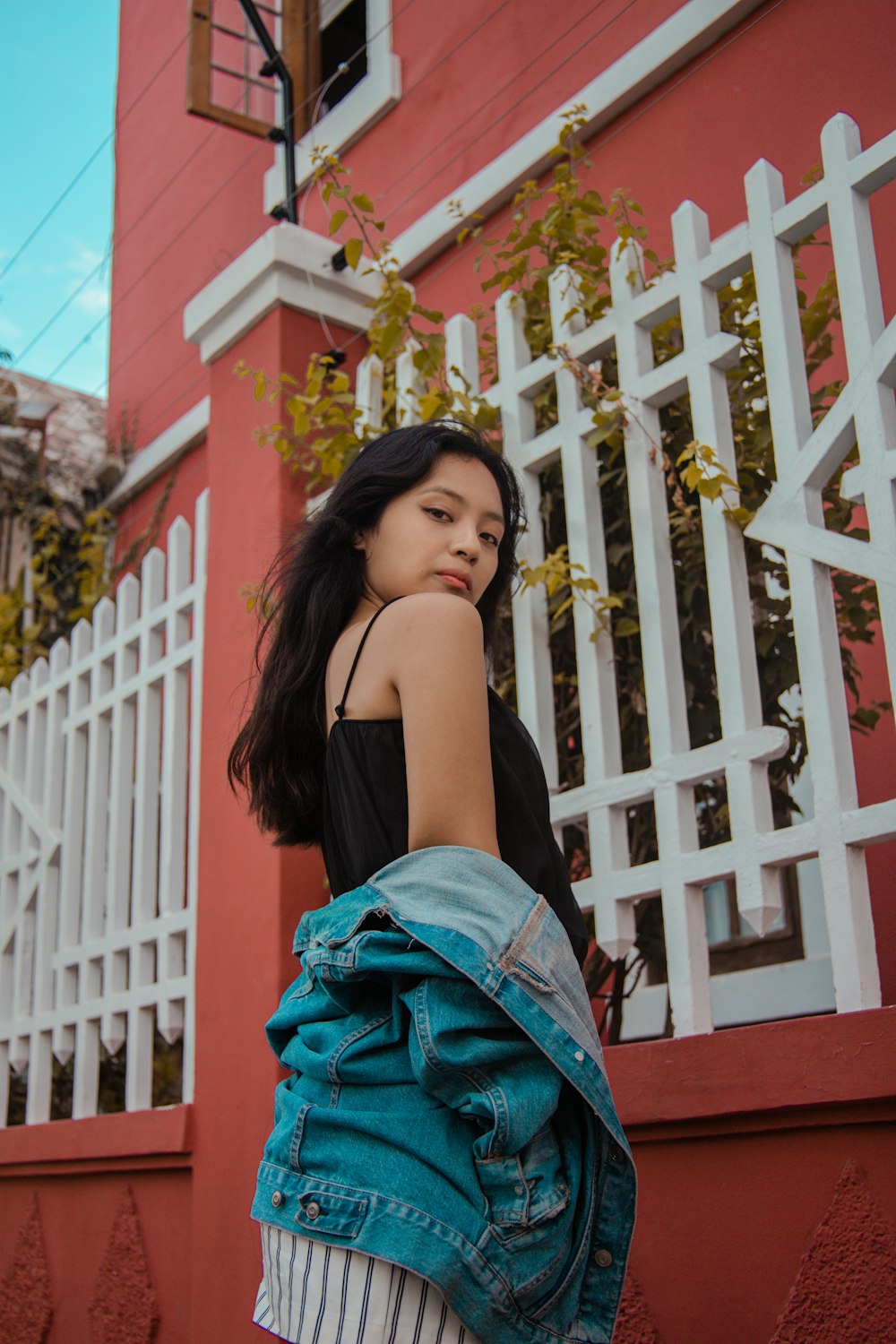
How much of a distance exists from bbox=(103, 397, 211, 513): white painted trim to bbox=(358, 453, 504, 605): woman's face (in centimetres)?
428

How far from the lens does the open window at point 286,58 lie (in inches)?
239

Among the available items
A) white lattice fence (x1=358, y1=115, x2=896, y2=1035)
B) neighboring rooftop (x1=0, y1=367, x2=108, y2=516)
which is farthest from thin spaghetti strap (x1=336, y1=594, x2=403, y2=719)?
neighboring rooftop (x1=0, y1=367, x2=108, y2=516)

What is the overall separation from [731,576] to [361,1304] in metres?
1.52

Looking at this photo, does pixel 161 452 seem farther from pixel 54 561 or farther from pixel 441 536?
pixel 441 536

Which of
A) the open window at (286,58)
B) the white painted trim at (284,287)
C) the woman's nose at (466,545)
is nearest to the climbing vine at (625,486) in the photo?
the white painted trim at (284,287)

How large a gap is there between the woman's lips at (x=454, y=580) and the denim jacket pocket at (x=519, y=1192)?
848 millimetres

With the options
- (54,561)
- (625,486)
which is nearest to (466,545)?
(625,486)

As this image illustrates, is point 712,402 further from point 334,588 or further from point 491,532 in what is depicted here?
point 334,588

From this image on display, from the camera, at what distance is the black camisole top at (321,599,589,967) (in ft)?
5.87

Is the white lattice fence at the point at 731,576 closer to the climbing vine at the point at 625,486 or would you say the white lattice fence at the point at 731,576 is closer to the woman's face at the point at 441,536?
the climbing vine at the point at 625,486

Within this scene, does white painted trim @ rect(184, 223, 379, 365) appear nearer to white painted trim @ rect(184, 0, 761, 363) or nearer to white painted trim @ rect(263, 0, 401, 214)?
white painted trim @ rect(184, 0, 761, 363)

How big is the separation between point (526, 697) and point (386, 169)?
10.9 ft

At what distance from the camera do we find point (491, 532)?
7.00 ft

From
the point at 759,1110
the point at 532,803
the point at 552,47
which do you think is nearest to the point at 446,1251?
the point at 532,803
